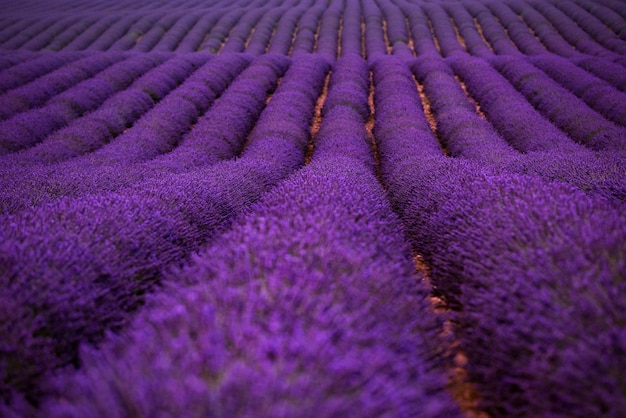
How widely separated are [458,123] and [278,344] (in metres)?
8.21

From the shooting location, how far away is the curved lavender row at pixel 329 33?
61.7 feet

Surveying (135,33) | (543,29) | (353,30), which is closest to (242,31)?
(135,33)

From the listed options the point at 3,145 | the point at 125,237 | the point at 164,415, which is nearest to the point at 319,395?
the point at 164,415

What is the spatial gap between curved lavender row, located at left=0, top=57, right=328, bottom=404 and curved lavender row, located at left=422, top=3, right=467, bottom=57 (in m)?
16.3

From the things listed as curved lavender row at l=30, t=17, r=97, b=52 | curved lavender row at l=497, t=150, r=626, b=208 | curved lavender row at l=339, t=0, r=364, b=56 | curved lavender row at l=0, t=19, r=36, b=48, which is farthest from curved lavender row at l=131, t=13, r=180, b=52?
curved lavender row at l=497, t=150, r=626, b=208

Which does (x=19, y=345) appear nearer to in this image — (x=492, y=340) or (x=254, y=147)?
(x=492, y=340)

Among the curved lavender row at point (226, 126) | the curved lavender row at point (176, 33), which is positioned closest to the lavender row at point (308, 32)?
the curved lavender row at point (226, 126)

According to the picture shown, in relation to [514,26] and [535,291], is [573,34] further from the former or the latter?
[535,291]

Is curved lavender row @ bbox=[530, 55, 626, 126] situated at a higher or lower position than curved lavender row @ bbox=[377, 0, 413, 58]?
lower

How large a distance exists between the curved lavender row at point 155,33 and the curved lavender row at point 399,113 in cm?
1209

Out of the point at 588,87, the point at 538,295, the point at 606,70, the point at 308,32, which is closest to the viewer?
the point at 538,295

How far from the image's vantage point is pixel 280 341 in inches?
56.1

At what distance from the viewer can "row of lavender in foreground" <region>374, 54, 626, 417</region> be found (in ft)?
4.90

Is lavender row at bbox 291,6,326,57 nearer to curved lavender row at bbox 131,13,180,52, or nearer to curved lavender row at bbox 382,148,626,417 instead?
curved lavender row at bbox 131,13,180,52
